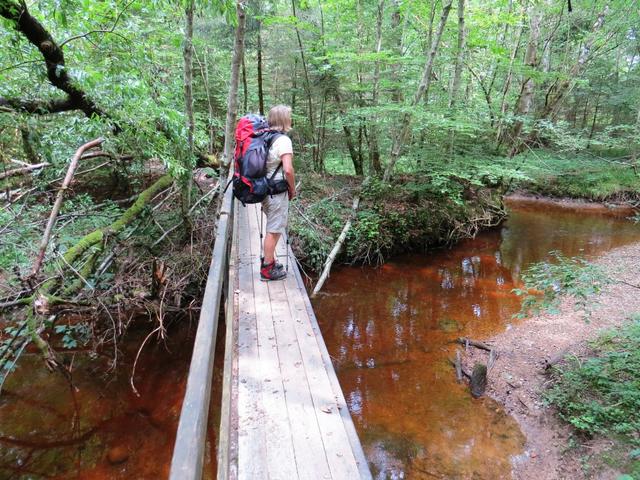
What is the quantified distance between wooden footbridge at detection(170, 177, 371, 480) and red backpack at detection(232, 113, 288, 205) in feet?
1.95

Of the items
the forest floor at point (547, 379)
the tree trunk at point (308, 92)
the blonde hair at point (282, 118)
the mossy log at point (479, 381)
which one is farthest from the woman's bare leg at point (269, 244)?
the tree trunk at point (308, 92)

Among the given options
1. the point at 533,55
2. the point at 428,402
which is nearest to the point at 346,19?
the point at 533,55

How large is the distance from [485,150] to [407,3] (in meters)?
4.84

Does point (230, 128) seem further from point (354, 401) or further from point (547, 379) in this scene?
point (547, 379)

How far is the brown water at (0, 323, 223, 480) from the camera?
14.0ft

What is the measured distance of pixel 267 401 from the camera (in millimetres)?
2670

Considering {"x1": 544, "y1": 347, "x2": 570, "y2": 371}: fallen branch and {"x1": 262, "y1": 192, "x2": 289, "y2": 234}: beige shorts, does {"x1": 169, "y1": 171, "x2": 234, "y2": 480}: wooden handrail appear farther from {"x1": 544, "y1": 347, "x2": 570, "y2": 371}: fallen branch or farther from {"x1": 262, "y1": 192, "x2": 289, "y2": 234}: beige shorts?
{"x1": 544, "y1": 347, "x2": 570, "y2": 371}: fallen branch

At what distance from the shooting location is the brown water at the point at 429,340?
4598 millimetres

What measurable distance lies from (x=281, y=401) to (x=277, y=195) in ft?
7.66

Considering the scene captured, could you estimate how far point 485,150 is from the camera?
36.1 feet

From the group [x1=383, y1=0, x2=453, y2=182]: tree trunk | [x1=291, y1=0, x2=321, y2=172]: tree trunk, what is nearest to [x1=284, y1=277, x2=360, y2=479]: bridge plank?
[x1=383, y1=0, x2=453, y2=182]: tree trunk

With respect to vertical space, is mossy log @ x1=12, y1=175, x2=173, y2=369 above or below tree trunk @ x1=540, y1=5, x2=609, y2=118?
below

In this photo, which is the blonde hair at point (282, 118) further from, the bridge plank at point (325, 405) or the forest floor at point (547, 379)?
the forest floor at point (547, 379)

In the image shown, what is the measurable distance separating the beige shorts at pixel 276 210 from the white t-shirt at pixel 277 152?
27 centimetres
